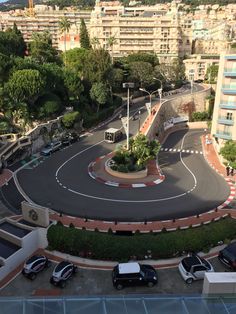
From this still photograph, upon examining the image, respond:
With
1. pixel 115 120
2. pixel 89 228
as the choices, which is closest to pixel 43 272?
pixel 89 228

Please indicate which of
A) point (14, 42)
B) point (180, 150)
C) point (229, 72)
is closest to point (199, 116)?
point (180, 150)

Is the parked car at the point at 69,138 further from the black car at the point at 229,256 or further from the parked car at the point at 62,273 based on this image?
the black car at the point at 229,256

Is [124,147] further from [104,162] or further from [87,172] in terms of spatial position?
[87,172]

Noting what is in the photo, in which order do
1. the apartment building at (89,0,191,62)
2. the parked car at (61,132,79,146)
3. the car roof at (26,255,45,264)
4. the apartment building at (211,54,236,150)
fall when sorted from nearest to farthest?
the car roof at (26,255,45,264) < the apartment building at (211,54,236,150) < the parked car at (61,132,79,146) < the apartment building at (89,0,191,62)

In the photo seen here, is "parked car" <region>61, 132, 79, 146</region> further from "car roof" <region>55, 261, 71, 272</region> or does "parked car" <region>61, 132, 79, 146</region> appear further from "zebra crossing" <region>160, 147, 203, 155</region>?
"car roof" <region>55, 261, 71, 272</region>

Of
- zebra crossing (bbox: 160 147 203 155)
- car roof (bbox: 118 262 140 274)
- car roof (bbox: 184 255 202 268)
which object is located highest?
car roof (bbox: 118 262 140 274)

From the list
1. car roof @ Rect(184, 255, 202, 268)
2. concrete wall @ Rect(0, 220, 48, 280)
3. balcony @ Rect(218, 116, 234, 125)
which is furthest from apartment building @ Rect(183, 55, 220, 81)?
concrete wall @ Rect(0, 220, 48, 280)

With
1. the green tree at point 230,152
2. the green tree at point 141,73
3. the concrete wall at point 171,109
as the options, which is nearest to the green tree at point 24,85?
the concrete wall at point 171,109
